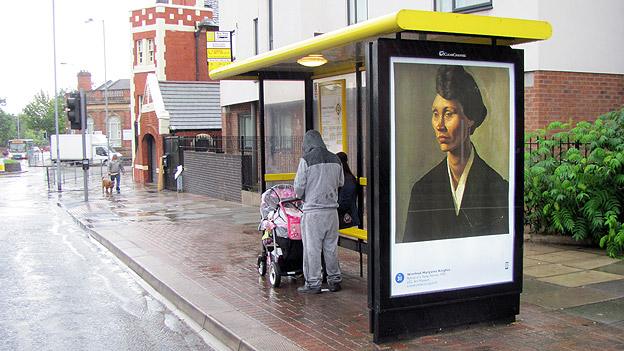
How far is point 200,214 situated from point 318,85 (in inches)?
350

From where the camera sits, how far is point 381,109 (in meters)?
5.83

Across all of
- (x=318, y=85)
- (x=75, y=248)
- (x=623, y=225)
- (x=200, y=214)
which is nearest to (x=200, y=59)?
(x=200, y=214)

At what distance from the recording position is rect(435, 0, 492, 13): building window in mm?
Result: 12402

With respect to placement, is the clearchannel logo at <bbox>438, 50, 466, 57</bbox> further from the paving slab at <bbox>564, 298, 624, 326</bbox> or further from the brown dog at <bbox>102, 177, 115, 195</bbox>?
the brown dog at <bbox>102, 177, 115, 195</bbox>


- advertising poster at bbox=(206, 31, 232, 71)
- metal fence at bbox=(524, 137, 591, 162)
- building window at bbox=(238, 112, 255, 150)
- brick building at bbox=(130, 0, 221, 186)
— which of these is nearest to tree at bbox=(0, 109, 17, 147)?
brick building at bbox=(130, 0, 221, 186)

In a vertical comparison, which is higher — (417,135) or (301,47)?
(301,47)

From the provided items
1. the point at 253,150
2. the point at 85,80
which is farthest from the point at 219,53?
the point at 85,80

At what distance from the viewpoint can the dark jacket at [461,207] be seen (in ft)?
19.9

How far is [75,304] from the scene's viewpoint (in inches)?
334

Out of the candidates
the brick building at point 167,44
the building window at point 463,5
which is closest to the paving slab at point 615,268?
the building window at point 463,5

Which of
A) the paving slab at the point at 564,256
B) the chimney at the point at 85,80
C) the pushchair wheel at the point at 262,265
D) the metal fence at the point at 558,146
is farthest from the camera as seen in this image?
the chimney at the point at 85,80

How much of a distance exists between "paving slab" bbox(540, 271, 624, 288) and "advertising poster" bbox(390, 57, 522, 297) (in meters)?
2.06

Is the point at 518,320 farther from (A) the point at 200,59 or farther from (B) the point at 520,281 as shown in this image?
(A) the point at 200,59

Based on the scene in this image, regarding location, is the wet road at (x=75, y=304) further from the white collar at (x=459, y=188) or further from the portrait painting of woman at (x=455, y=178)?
the white collar at (x=459, y=188)
